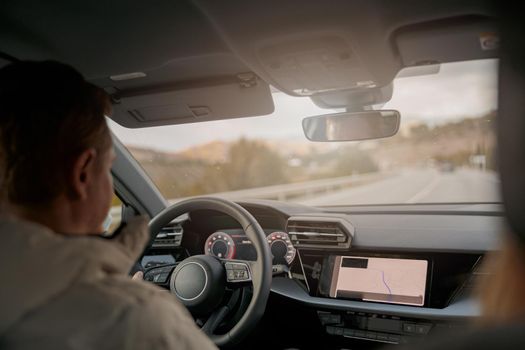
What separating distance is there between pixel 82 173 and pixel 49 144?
0.11 metres

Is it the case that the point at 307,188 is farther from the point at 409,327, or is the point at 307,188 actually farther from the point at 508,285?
the point at 508,285

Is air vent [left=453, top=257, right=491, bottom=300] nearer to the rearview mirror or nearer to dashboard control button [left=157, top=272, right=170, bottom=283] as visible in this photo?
the rearview mirror

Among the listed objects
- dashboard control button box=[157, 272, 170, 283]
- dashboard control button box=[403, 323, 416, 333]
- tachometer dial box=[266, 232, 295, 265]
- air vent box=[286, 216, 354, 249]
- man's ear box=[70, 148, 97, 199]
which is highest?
air vent box=[286, 216, 354, 249]

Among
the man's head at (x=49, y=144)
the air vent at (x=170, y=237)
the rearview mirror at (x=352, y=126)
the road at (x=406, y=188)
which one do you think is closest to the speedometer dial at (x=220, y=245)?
the air vent at (x=170, y=237)

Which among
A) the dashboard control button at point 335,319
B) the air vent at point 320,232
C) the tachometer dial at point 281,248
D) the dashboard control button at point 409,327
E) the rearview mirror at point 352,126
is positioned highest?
the rearview mirror at point 352,126

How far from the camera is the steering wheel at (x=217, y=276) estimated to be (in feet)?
9.70

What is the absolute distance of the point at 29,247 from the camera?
4.09 ft

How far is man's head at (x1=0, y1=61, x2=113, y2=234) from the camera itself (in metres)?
1.43

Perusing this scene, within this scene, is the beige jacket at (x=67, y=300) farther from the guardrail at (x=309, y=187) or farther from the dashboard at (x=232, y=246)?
the guardrail at (x=309, y=187)

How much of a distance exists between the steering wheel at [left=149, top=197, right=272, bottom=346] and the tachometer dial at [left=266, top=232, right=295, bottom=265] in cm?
85

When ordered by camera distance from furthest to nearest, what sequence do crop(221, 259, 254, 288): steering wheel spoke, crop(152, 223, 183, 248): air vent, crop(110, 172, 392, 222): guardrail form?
crop(110, 172, 392, 222): guardrail → crop(152, 223, 183, 248): air vent → crop(221, 259, 254, 288): steering wheel spoke

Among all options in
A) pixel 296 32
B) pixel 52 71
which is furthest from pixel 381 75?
pixel 52 71

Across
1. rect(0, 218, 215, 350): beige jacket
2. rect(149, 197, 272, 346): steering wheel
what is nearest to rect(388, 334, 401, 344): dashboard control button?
rect(149, 197, 272, 346): steering wheel

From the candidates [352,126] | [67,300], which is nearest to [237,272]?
[352,126]
